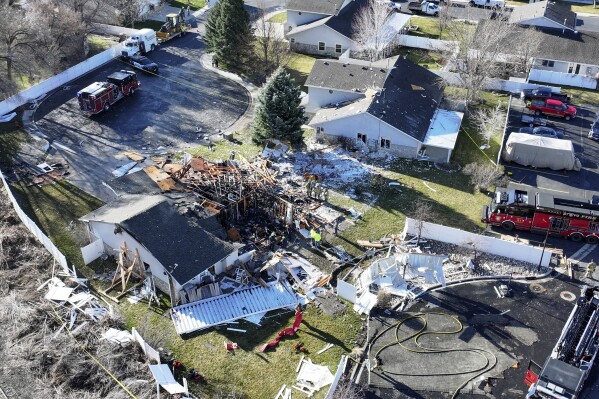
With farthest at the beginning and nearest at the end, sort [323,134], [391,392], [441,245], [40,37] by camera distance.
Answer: [40,37]
[323,134]
[441,245]
[391,392]

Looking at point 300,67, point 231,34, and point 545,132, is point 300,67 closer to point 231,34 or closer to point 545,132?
point 231,34

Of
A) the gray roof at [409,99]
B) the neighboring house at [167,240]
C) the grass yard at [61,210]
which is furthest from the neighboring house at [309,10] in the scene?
the neighboring house at [167,240]

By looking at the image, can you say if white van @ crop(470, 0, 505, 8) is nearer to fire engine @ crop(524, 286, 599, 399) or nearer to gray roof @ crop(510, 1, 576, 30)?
gray roof @ crop(510, 1, 576, 30)

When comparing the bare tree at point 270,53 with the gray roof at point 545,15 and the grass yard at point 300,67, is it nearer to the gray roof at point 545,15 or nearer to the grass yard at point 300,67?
the grass yard at point 300,67

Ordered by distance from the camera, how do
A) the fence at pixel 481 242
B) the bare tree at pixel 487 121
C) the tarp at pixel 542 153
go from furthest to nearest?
the bare tree at pixel 487 121, the tarp at pixel 542 153, the fence at pixel 481 242

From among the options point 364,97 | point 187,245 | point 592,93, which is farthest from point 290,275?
point 592,93

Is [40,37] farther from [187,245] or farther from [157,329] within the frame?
[157,329]

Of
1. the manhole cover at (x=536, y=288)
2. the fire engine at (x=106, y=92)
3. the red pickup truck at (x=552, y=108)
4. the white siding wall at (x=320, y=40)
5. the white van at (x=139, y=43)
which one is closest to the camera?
the manhole cover at (x=536, y=288)
